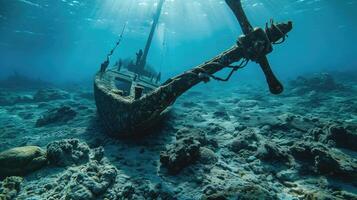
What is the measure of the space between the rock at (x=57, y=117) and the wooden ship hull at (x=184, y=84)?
416cm

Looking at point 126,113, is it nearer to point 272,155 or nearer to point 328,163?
point 272,155

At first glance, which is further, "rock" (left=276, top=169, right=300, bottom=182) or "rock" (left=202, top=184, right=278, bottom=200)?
"rock" (left=276, top=169, right=300, bottom=182)

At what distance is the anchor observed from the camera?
16.2 ft

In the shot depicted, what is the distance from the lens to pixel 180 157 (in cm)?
583

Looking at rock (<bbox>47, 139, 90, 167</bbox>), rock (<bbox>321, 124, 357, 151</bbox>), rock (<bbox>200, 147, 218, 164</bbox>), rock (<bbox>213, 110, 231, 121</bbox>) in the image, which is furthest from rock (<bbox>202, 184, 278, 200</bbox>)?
rock (<bbox>213, 110, 231, 121</bbox>)

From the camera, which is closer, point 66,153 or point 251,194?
point 251,194

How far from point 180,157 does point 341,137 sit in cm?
535

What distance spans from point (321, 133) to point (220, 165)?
4230 mm

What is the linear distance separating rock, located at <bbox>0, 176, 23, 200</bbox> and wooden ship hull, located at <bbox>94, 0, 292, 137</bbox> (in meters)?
2.79

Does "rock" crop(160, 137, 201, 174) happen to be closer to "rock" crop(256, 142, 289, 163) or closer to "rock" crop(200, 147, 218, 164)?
"rock" crop(200, 147, 218, 164)

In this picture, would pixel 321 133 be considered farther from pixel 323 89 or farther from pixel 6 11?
pixel 6 11

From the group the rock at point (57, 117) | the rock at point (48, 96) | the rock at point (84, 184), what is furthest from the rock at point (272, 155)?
the rock at point (48, 96)

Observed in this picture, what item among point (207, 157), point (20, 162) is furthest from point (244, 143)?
point (20, 162)

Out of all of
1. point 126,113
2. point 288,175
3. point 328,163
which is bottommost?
point 288,175
